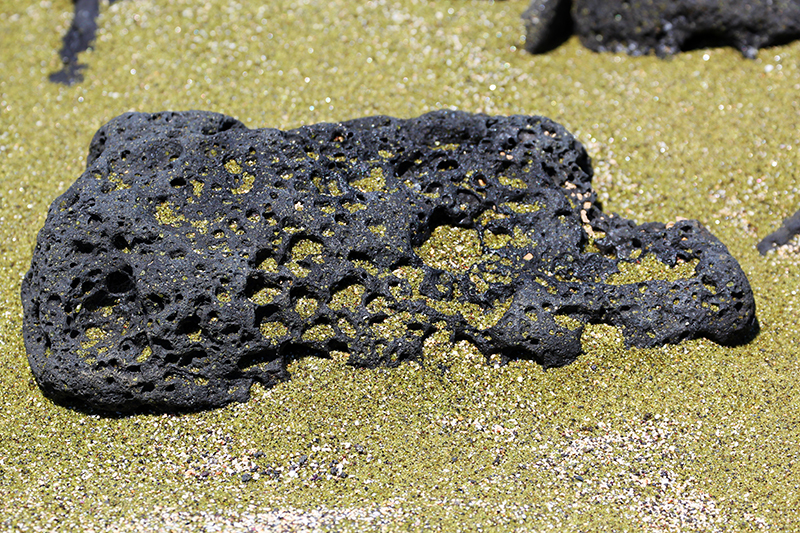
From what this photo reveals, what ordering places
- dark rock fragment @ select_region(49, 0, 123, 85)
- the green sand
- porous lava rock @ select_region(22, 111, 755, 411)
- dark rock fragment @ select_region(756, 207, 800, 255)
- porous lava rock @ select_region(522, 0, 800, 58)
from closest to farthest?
the green sand
porous lava rock @ select_region(22, 111, 755, 411)
dark rock fragment @ select_region(756, 207, 800, 255)
porous lava rock @ select_region(522, 0, 800, 58)
dark rock fragment @ select_region(49, 0, 123, 85)

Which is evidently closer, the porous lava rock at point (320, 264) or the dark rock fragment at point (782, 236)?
the porous lava rock at point (320, 264)

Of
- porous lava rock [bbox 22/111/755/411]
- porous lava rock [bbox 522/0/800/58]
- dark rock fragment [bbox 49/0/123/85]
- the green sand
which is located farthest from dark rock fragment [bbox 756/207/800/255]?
dark rock fragment [bbox 49/0/123/85]

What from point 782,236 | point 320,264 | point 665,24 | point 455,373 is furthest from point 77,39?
point 782,236

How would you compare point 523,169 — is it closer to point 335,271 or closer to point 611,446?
point 335,271

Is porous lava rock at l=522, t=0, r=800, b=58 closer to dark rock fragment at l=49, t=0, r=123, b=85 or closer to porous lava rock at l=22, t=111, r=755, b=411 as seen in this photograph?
porous lava rock at l=22, t=111, r=755, b=411

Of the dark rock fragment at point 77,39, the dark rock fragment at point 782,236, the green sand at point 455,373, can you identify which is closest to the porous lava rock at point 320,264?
the green sand at point 455,373

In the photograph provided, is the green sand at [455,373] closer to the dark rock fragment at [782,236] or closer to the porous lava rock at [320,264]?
the dark rock fragment at [782,236]
